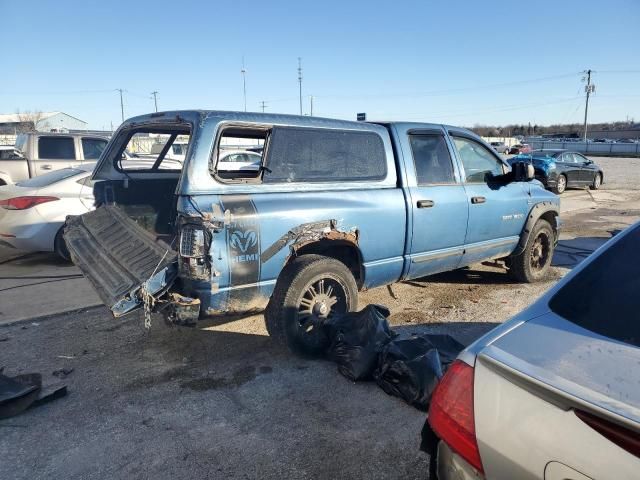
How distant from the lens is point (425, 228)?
4.72m

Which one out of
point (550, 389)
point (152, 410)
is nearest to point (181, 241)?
point (152, 410)

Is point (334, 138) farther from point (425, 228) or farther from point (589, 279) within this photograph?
point (589, 279)

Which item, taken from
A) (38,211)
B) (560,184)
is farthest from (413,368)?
(560,184)

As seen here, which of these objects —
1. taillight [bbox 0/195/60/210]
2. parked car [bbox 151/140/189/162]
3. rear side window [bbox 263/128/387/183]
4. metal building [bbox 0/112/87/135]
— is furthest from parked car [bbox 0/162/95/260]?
metal building [bbox 0/112/87/135]

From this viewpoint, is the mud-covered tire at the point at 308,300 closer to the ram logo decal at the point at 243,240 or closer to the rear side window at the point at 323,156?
the ram logo decal at the point at 243,240

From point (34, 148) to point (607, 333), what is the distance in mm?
12283

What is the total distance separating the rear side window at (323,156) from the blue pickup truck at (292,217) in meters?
0.01

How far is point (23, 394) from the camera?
128 inches

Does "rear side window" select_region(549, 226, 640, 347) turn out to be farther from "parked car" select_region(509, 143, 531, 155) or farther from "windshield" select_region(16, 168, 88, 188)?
"parked car" select_region(509, 143, 531, 155)

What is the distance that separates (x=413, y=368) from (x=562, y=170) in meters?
17.5

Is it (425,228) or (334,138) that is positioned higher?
(334,138)

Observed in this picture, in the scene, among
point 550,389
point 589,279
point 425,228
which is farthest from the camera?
point 425,228

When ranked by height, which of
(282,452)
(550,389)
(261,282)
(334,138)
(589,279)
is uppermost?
(334,138)

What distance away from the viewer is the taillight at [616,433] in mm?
1203
